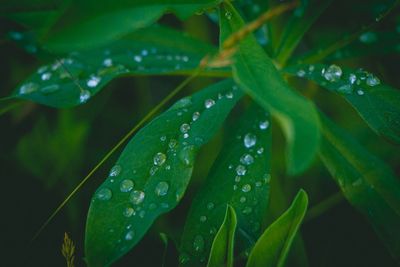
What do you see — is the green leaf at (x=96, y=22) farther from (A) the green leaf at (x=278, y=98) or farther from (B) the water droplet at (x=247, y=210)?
(B) the water droplet at (x=247, y=210)

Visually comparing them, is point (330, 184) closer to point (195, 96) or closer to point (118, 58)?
point (195, 96)

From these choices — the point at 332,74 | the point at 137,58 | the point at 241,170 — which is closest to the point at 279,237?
the point at 241,170

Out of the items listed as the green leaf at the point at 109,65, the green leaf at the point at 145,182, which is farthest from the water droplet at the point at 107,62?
the green leaf at the point at 145,182

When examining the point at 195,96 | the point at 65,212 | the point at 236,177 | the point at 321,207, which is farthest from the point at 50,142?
the point at 321,207

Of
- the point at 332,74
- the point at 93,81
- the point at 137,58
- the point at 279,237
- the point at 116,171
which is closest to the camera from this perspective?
the point at 279,237

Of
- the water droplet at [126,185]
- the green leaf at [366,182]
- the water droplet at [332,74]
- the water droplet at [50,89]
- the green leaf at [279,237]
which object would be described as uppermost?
the water droplet at [50,89]

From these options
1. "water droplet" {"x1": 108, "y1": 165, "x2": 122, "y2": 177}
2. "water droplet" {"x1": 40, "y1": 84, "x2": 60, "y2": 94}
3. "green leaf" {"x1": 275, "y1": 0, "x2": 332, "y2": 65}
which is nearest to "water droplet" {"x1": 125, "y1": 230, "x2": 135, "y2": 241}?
"water droplet" {"x1": 108, "y1": 165, "x2": 122, "y2": 177}

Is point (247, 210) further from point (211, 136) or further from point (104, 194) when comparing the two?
point (104, 194)
